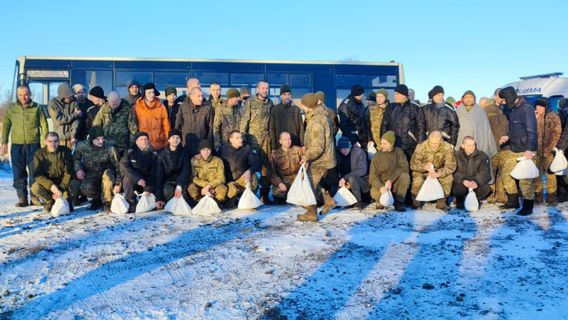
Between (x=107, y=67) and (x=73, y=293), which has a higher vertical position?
(x=107, y=67)

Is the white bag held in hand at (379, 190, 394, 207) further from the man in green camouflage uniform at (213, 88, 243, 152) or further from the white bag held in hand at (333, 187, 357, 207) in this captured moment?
the man in green camouflage uniform at (213, 88, 243, 152)

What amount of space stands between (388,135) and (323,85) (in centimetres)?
541

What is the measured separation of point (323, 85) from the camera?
12.5 m

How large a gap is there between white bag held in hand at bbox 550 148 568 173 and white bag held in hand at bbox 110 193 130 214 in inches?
268

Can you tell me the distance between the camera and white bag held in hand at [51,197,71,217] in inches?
270

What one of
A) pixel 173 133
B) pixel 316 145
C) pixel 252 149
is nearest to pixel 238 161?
pixel 252 149

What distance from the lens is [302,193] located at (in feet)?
20.9

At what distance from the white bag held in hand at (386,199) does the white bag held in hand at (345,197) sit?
1.36 ft

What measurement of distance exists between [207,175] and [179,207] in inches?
29.8

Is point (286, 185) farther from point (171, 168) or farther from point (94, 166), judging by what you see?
point (94, 166)

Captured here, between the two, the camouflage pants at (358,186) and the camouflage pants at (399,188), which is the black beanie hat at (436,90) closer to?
the camouflage pants at (399,188)

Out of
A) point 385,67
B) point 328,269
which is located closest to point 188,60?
point 385,67

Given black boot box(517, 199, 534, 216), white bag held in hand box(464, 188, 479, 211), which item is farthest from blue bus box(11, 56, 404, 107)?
black boot box(517, 199, 534, 216)

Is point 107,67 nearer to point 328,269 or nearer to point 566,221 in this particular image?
point 328,269
